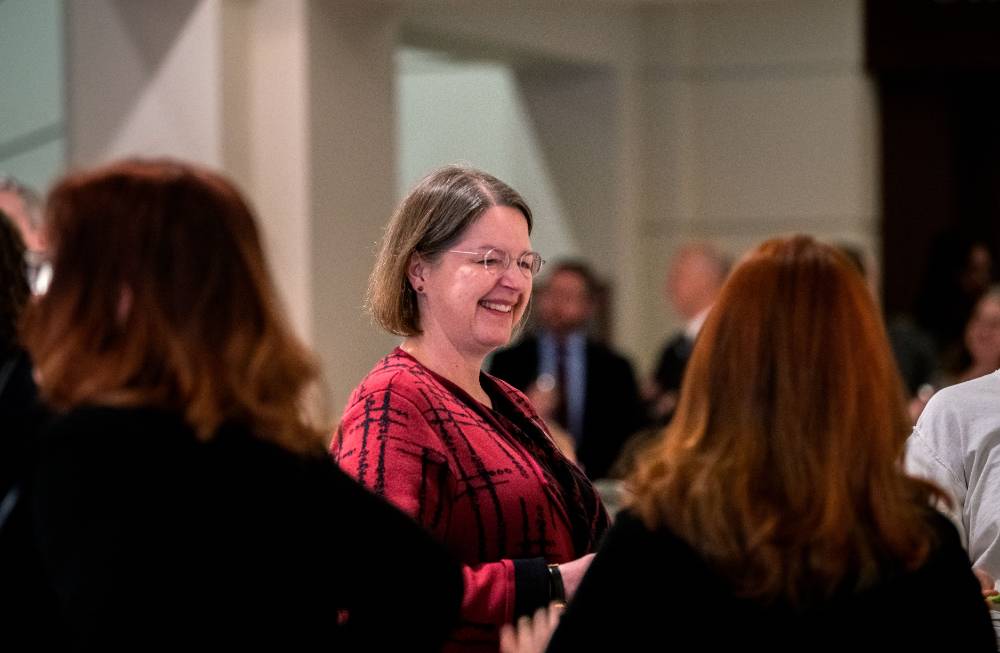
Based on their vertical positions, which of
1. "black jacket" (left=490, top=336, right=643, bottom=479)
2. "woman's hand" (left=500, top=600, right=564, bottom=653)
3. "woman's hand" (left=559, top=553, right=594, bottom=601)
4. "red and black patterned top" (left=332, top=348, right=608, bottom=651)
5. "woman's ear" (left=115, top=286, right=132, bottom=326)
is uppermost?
"woman's ear" (left=115, top=286, right=132, bottom=326)

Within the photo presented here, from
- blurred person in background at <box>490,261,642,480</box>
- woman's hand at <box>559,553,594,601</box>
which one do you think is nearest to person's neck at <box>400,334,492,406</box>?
woman's hand at <box>559,553,594,601</box>

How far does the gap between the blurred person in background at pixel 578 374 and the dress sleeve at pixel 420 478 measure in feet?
12.6

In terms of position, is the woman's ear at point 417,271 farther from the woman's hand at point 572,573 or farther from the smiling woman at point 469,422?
the woman's hand at point 572,573

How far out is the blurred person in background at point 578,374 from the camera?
5.96m

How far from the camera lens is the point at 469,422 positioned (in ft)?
7.09

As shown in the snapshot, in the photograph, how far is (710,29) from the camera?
8.54m

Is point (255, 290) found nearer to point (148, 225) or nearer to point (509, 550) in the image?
point (148, 225)

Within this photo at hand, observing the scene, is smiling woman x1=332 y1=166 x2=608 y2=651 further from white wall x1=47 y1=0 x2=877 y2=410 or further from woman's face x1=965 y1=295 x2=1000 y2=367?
white wall x1=47 y1=0 x2=877 y2=410

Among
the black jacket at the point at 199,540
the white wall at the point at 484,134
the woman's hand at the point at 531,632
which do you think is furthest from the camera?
the white wall at the point at 484,134

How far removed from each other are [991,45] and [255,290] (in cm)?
708

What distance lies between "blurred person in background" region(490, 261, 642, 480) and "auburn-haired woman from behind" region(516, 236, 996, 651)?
4.30 m

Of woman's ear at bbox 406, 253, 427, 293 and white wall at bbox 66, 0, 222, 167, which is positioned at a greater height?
white wall at bbox 66, 0, 222, 167

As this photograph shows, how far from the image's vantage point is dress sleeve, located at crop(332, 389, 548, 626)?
1968 millimetres

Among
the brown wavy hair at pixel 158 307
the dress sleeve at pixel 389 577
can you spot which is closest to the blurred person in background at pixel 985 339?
the dress sleeve at pixel 389 577
